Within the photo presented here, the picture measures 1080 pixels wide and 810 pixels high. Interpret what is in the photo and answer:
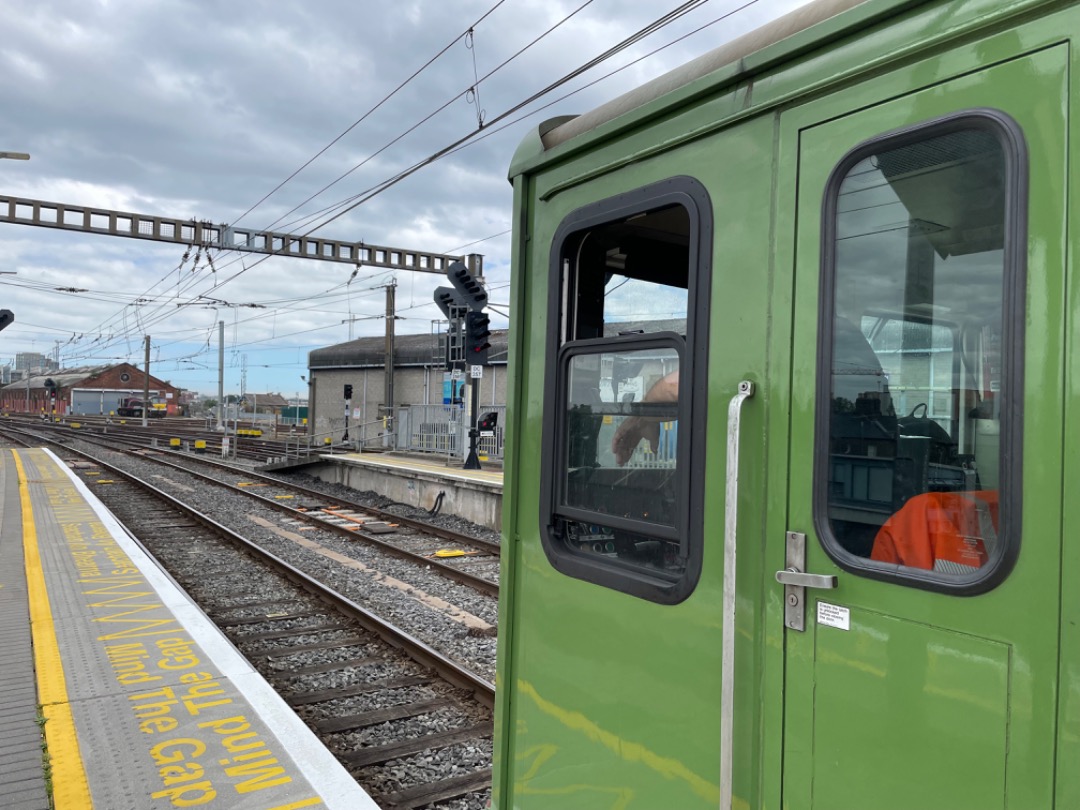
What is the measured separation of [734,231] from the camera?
201cm

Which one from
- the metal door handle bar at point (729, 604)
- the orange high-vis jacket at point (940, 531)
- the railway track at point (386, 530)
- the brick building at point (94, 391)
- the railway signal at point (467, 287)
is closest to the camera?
the orange high-vis jacket at point (940, 531)

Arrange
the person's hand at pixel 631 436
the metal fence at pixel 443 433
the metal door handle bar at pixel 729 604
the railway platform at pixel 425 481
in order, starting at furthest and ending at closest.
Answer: the metal fence at pixel 443 433 → the railway platform at pixel 425 481 → the person's hand at pixel 631 436 → the metal door handle bar at pixel 729 604

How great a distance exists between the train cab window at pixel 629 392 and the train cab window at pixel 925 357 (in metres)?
0.40

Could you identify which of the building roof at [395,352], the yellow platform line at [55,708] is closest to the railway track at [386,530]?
the yellow platform line at [55,708]

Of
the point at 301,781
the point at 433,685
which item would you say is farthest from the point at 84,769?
the point at 433,685

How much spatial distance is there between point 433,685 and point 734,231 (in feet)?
17.4

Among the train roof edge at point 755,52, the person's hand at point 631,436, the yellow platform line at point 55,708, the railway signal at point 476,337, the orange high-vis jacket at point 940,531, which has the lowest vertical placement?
the yellow platform line at point 55,708

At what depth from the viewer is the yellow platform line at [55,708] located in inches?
159

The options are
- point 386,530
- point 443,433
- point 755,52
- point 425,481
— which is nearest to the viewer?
point 755,52

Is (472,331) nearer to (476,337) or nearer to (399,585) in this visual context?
(476,337)

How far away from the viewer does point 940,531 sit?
1604 millimetres

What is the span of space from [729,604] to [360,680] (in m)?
5.32

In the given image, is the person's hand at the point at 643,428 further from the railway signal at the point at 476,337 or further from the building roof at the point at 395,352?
the building roof at the point at 395,352

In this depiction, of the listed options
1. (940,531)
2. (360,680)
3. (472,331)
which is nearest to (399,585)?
(360,680)
